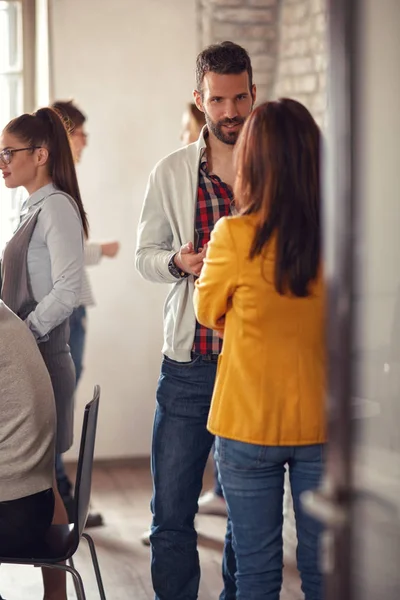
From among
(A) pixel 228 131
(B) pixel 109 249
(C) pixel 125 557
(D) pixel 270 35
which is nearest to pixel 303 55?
(D) pixel 270 35

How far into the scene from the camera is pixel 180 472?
2.39 m

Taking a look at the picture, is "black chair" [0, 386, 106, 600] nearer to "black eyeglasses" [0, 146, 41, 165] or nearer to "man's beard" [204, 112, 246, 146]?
"man's beard" [204, 112, 246, 146]

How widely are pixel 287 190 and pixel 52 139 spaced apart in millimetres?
1203

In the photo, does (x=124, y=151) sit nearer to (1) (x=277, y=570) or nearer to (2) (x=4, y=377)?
(2) (x=4, y=377)

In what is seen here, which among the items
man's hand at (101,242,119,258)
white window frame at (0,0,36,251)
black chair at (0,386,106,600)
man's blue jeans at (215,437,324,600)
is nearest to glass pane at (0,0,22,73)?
white window frame at (0,0,36,251)

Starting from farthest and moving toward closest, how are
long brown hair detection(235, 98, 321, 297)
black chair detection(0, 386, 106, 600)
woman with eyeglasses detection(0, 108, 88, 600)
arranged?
woman with eyeglasses detection(0, 108, 88, 600) < black chair detection(0, 386, 106, 600) < long brown hair detection(235, 98, 321, 297)

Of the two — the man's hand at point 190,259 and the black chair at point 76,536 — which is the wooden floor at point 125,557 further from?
the man's hand at point 190,259

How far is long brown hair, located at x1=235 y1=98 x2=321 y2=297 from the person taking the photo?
6.07ft

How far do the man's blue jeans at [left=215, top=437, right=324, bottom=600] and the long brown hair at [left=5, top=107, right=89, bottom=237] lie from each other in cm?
123

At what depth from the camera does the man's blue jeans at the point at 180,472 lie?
7.75 feet

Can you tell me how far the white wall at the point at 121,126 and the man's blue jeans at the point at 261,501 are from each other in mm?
2552

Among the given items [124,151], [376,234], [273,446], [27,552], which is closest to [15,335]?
[27,552]

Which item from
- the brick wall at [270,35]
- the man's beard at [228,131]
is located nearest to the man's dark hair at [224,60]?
the man's beard at [228,131]

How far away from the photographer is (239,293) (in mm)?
1900
